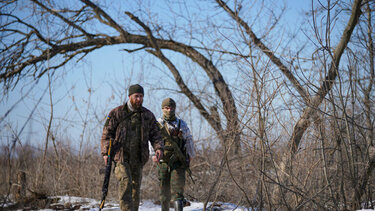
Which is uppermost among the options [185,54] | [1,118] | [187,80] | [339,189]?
[185,54]

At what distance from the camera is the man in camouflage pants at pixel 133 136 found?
4.45m

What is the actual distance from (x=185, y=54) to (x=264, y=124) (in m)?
8.21

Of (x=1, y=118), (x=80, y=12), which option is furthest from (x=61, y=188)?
(x=1, y=118)

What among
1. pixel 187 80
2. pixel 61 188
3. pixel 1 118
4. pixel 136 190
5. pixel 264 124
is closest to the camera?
pixel 1 118

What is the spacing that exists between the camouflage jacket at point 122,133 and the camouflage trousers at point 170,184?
41 cm

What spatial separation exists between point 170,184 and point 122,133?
1026mm

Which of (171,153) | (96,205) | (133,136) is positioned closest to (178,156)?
(171,153)

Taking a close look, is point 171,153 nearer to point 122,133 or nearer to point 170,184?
point 170,184

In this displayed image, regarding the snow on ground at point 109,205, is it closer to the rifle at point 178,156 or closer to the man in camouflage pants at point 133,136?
the rifle at point 178,156

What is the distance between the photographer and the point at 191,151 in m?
4.92

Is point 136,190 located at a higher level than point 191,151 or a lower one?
lower

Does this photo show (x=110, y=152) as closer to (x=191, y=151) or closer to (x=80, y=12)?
(x=191, y=151)

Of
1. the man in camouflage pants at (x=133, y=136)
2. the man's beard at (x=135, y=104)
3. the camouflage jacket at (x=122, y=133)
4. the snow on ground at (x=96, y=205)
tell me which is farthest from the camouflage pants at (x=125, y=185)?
the snow on ground at (x=96, y=205)

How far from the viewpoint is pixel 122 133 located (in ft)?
14.8
